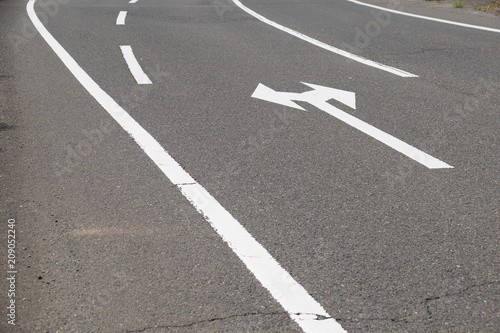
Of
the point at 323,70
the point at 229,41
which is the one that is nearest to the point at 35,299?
the point at 323,70

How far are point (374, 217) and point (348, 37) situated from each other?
22.4 feet

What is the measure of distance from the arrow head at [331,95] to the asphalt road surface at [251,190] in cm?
5

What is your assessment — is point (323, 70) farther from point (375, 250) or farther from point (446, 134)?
point (375, 250)

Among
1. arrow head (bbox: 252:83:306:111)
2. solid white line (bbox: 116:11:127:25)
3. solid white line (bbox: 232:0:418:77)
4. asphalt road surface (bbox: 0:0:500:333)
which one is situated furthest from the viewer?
solid white line (bbox: 116:11:127:25)

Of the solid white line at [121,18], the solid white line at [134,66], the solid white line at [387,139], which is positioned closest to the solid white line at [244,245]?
the solid white line at [134,66]

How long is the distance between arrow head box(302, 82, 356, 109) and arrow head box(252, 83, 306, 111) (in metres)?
0.29

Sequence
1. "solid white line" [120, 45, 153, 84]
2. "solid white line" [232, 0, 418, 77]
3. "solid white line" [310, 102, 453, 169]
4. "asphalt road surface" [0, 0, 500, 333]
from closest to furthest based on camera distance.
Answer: "asphalt road surface" [0, 0, 500, 333] < "solid white line" [310, 102, 453, 169] < "solid white line" [120, 45, 153, 84] < "solid white line" [232, 0, 418, 77]

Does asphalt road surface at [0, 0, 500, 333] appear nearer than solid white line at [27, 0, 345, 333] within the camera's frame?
No

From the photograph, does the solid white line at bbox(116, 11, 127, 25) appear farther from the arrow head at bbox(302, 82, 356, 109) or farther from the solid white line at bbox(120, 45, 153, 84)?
the arrow head at bbox(302, 82, 356, 109)

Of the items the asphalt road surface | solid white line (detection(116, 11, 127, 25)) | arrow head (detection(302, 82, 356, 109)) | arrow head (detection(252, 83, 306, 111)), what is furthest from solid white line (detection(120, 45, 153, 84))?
solid white line (detection(116, 11, 127, 25))

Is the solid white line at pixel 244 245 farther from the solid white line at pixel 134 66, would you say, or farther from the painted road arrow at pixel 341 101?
the painted road arrow at pixel 341 101

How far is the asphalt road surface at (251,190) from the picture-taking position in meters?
3.06

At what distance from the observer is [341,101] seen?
666 centimetres

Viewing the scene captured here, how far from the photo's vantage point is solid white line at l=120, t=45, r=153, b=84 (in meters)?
7.65
